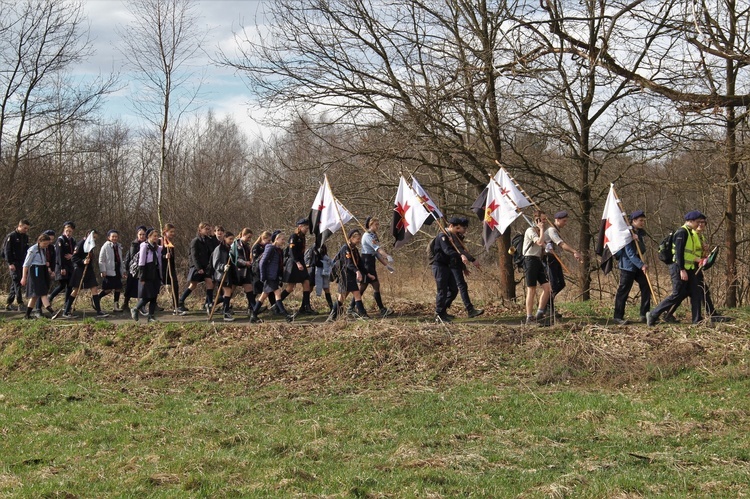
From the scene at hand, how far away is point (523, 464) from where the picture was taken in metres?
6.96

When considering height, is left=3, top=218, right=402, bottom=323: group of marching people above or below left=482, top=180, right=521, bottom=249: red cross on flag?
below

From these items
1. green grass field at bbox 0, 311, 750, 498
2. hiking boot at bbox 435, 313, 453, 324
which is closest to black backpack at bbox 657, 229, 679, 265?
green grass field at bbox 0, 311, 750, 498

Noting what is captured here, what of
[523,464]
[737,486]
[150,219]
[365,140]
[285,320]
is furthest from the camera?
[150,219]

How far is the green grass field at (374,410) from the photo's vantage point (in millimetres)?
6570

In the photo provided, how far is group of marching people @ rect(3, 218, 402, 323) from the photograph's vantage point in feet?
47.5

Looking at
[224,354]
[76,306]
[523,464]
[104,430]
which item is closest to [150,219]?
[76,306]

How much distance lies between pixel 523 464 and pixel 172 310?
11771 mm

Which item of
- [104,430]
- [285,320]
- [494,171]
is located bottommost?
[104,430]

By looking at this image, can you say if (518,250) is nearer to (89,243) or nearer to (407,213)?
(407,213)

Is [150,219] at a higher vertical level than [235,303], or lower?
higher

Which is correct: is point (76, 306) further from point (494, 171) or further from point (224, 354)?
point (494, 171)

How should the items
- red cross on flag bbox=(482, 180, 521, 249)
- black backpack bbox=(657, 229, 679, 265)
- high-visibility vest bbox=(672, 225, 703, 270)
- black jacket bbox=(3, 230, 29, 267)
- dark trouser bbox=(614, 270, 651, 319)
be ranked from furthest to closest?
black jacket bbox=(3, 230, 29, 267)
red cross on flag bbox=(482, 180, 521, 249)
dark trouser bbox=(614, 270, 651, 319)
black backpack bbox=(657, 229, 679, 265)
high-visibility vest bbox=(672, 225, 703, 270)

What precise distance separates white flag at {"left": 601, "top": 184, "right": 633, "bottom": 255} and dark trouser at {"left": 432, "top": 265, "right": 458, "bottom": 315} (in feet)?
8.68

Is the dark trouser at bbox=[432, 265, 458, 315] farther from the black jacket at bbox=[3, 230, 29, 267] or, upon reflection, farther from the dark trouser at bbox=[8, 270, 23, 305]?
the dark trouser at bbox=[8, 270, 23, 305]
